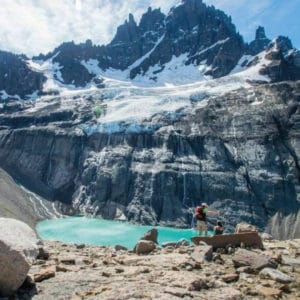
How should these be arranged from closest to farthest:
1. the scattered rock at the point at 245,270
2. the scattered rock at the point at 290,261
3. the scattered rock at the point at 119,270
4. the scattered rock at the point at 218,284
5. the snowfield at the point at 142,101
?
the scattered rock at the point at 218,284 < the scattered rock at the point at 119,270 < the scattered rock at the point at 245,270 < the scattered rock at the point at 290,261 < the snowfield at the point at 142,101

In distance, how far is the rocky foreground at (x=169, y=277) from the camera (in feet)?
32.9

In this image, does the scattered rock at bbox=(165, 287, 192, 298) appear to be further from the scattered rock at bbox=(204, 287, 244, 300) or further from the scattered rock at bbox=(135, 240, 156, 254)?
the scattered rock at bbox=(135, 240, 156, 254)

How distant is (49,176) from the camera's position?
14038 centimetres

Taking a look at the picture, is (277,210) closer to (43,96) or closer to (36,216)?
(36,216)

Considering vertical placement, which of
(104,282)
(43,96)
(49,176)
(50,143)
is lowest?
(104,282)

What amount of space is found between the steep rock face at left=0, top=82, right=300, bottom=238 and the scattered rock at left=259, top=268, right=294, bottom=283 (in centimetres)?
8259

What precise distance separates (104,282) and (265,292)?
384cm

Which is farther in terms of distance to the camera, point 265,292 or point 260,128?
point 260,128

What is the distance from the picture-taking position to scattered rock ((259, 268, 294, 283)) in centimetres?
1193

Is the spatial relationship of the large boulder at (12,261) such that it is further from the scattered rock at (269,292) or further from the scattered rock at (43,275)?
the scattered rock at (269,292)

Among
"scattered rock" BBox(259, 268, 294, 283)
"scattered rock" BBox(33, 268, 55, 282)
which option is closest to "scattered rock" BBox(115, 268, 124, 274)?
"scattered rock" BBox(33, 268, 55, 282)

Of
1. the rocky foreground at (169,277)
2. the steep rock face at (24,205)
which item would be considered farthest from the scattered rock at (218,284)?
the steep rock face at (24,205)

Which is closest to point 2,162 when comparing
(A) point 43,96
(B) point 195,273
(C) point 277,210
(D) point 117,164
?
(D) point 117,164

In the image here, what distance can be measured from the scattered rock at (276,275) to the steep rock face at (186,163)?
271 feet
